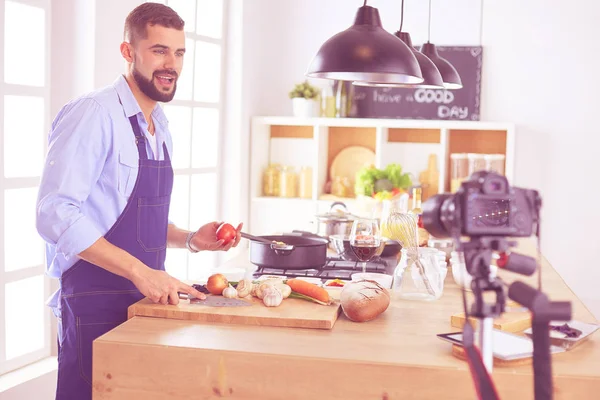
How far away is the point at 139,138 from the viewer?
8.04 ft

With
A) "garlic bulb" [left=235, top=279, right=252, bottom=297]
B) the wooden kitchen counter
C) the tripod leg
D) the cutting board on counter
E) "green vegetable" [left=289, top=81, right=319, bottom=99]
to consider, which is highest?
"green vegetable" [left=289, top=81, right=319, bottom=99]

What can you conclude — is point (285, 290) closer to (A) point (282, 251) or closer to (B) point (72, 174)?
(A) point (282, 251)

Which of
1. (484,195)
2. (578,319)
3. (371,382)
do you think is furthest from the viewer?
(578,319)

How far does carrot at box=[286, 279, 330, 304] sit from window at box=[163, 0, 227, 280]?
241cm

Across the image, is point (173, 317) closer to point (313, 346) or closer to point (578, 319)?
point (313, 346)

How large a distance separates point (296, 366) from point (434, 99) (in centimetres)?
397

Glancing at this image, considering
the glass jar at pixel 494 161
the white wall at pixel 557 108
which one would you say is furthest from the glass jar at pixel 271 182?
the white wall at pixel 557 108

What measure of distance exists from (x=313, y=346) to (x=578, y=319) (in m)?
0.90

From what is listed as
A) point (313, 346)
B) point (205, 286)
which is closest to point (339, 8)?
point (205, 286)

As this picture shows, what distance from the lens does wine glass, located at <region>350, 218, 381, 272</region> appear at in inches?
105

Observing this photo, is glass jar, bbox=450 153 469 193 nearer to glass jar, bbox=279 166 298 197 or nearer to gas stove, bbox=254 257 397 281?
glass jar, bbox=279 166 298 197

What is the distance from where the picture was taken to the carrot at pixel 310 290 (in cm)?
226

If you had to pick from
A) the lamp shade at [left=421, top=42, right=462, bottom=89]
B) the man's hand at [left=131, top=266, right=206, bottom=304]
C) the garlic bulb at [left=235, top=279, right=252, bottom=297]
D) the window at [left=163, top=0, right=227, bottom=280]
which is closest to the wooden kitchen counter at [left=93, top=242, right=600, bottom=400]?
the man's hand at [left=131, top=266, right=206, bottom=304]

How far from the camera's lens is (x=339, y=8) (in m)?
5.64
